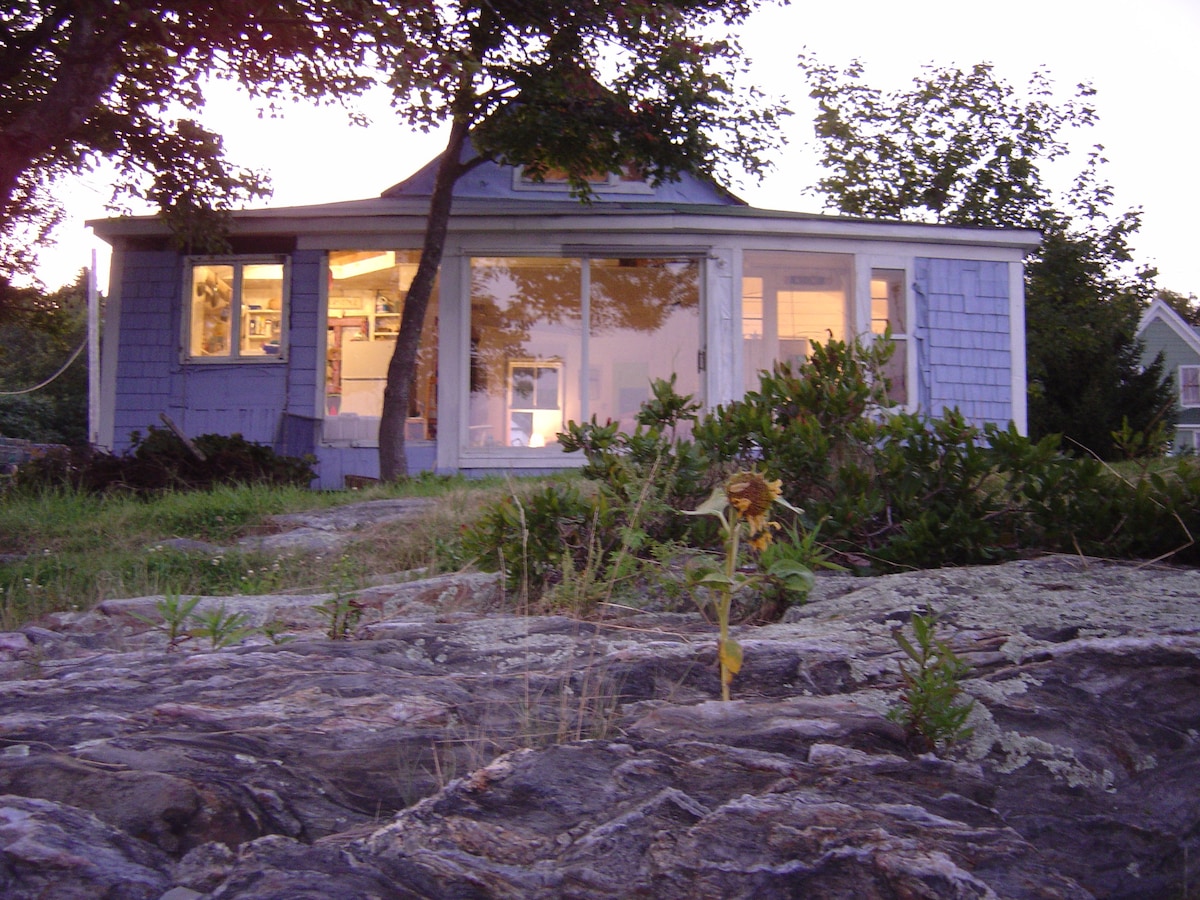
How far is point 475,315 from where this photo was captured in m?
12.2

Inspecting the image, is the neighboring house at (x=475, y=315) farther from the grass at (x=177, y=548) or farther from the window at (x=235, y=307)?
the grass at (x=177, y=548)

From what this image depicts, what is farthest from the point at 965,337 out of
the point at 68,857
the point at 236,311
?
the point at 68,857

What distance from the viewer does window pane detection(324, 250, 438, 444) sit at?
12.2 m

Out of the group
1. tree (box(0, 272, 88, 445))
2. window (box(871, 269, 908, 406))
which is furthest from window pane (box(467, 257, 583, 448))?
tree (box(0, 272, 88, 445))

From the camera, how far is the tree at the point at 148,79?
7965mm

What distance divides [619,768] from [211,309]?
11608 mm

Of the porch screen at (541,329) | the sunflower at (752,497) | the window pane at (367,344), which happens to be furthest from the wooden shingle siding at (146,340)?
the sunflower at (752,497)

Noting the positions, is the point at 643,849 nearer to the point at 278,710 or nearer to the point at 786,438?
the point at 278,710

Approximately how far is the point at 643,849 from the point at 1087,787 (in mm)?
994

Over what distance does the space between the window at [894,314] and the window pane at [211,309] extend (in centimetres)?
801

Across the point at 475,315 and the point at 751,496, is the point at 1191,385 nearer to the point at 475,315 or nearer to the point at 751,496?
the point at 475,315

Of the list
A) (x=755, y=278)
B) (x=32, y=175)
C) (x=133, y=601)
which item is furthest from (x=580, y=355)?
(x=133, y=601)

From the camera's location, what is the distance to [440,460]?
11.8 metres

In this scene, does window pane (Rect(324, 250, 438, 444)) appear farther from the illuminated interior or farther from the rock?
the rock
